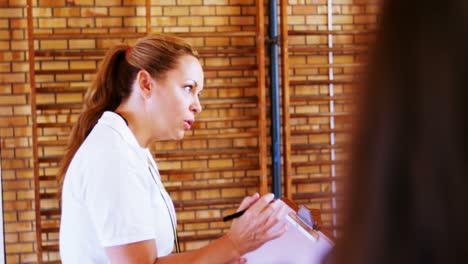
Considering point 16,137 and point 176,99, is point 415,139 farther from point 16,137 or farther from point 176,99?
point 16,137

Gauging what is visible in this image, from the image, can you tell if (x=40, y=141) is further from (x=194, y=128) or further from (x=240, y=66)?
(x=240, y=66)

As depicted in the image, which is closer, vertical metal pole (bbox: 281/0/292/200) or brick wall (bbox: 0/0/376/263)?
brick wall (bbox: 0/0/376/263)

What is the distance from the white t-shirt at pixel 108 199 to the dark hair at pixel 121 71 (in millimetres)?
179

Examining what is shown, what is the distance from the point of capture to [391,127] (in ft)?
0.97

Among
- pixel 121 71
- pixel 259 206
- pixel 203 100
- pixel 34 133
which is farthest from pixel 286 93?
pixel 259 206

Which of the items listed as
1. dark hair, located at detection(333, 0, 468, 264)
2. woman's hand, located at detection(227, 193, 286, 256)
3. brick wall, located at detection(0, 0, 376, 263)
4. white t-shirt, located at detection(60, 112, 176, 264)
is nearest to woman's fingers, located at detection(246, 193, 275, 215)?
woman's hand, located at detection(227, 193, 286, 256)

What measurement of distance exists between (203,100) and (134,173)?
3.50 metres

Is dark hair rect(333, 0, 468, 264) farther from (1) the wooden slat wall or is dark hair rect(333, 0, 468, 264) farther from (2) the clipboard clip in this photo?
(1) the wooden slat wall

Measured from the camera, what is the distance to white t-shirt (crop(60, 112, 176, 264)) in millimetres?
1456

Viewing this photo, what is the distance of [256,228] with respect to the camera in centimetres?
156

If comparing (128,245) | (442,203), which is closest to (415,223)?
(442,203)

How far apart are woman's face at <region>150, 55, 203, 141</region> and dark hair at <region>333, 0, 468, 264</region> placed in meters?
1.46

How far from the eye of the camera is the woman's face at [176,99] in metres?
1.75

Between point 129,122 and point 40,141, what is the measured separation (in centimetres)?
324
